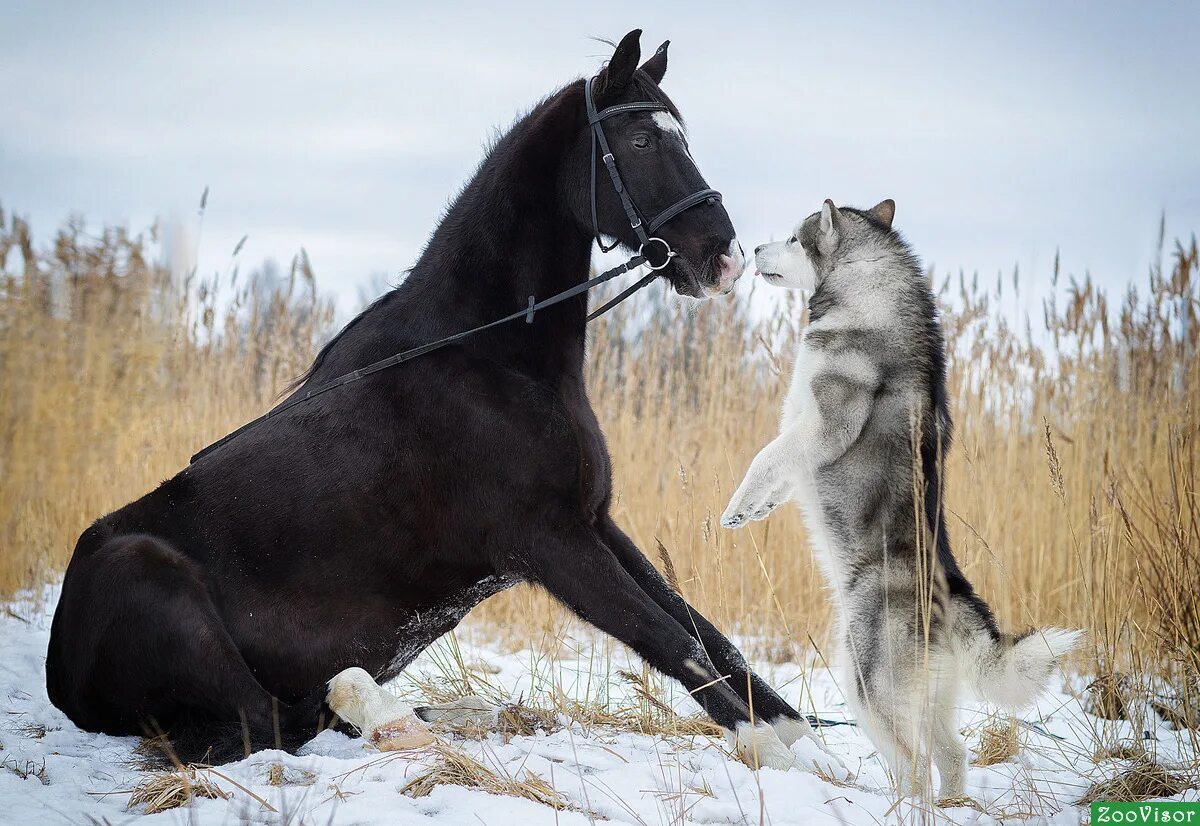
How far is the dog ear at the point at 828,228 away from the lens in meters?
3.59

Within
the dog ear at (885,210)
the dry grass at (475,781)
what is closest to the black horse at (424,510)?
the dry grass at (475,781)

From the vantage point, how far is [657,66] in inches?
133

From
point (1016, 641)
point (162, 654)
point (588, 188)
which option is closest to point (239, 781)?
point (162, 654)

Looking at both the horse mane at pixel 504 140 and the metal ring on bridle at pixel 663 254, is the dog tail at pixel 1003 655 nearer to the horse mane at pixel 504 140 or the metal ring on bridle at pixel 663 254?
the metal ring on bridle at pixel 663 254

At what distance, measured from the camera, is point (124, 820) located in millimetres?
2158

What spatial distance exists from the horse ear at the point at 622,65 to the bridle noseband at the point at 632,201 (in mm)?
62

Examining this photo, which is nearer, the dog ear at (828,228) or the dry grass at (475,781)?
the dry grass at (475,781)

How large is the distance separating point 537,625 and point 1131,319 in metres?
4.06

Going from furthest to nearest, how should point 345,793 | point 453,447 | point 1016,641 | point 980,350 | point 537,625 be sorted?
point 980,350 < point 537,625 < point 453,447 < point 1016,641 < point 345,793

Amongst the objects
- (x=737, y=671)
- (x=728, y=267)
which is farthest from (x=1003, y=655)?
(x=728, y=267)

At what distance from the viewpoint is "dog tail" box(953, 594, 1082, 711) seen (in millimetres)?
2580

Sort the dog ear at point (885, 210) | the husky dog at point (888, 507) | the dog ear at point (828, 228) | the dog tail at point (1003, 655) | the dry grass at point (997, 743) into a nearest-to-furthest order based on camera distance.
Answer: the dog tail at point (1003, 655) < the husky dog at point (888, 507) < the dry grass at point (997, 743) < the dog ear at point (828, 228) < the dog ear at point (885, 210)

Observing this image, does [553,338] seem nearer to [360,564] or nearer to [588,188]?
[588,188]

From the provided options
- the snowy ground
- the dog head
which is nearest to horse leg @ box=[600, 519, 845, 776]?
the snowy ground
